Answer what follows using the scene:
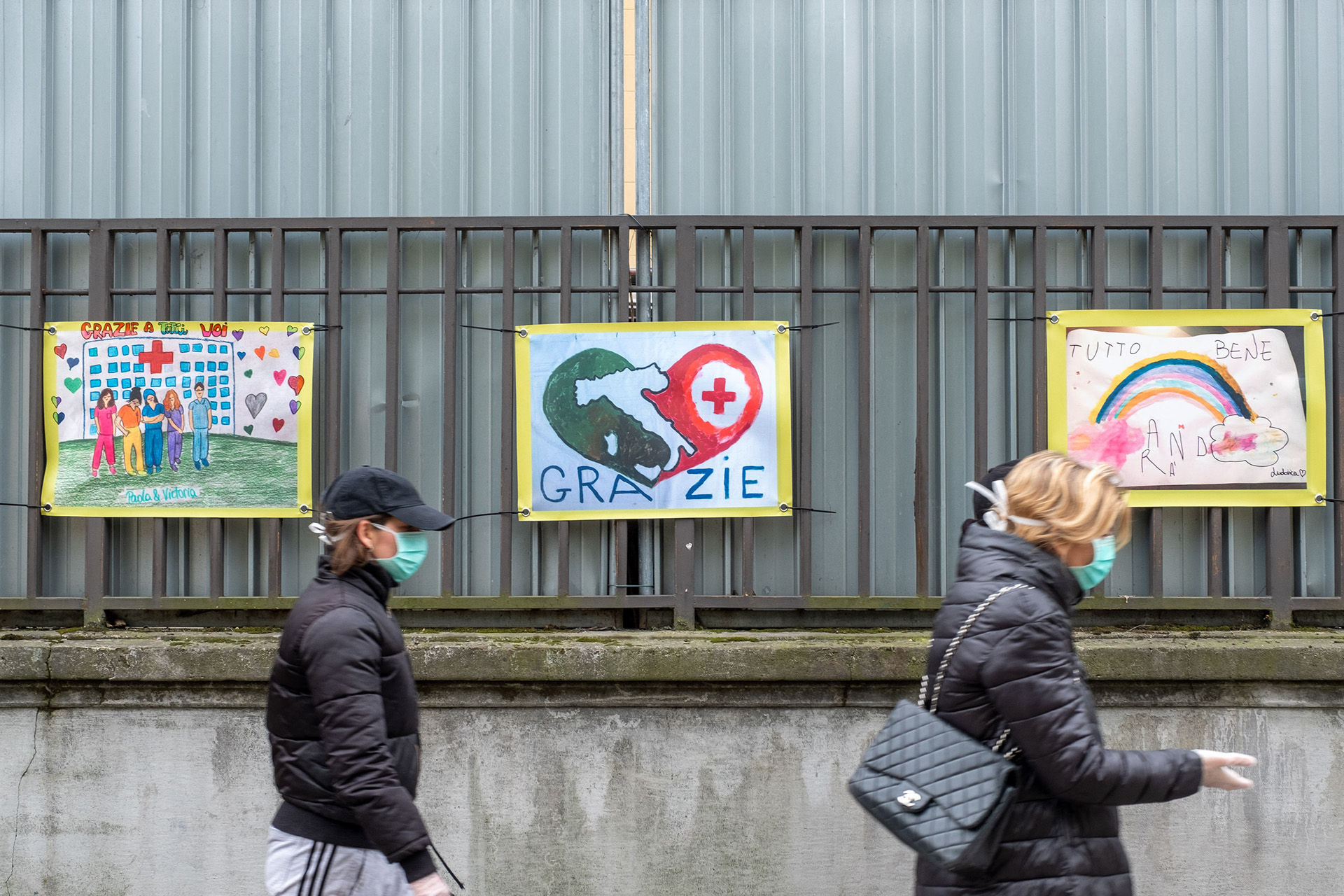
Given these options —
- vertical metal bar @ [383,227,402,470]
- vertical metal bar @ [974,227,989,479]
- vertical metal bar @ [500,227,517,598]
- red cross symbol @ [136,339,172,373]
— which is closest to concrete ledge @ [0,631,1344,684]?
vertical metal bar @ [500,227,517,598]

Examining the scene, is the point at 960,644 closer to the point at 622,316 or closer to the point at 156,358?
the point at 622,316

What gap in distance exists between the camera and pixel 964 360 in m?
4.66

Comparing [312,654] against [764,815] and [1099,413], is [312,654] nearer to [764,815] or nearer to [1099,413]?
[764,815]

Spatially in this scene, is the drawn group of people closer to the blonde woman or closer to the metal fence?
the metal fence

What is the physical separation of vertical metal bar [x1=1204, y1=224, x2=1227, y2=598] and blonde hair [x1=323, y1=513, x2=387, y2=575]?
11.9ft

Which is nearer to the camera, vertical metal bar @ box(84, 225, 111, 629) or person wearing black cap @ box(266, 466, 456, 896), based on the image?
person wearing black cap @ box(266, 466, 456, 896)

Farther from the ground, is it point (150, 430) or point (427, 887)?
point (150, 430)

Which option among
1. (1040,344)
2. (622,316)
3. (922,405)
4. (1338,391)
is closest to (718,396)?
(622,316)

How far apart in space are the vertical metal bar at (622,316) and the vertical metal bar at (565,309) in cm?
20

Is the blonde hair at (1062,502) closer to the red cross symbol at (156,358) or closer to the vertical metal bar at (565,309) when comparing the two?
the vertical metal bar at (565,309)

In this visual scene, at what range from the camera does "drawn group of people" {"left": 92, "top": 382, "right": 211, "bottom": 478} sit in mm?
4500

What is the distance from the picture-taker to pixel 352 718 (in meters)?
2.36

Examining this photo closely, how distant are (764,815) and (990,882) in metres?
2.06

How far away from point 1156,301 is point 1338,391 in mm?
872
